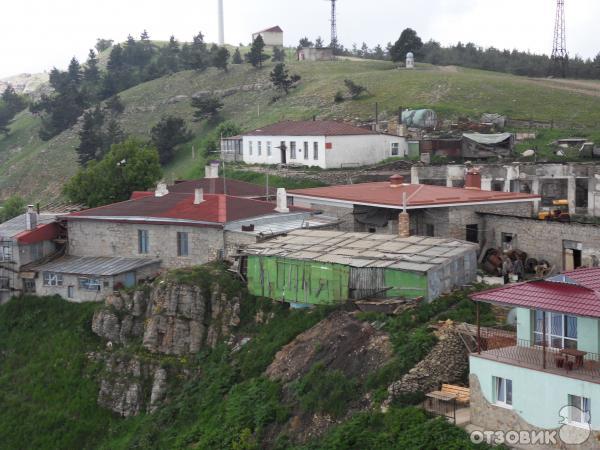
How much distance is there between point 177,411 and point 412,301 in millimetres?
7505

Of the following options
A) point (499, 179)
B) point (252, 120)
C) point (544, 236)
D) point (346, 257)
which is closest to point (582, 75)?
point (252, 120)

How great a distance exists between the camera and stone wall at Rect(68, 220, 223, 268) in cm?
3409

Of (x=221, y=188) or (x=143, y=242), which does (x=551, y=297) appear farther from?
(x=221, y=188)

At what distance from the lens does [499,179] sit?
42.6 meters

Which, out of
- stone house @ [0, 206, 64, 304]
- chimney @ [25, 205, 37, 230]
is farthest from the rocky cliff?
chimney @ [25, 205, 37, 230]

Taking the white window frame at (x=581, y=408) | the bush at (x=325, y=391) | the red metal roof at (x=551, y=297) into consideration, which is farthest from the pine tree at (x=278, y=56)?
the white window frame at (x=581, y=408)

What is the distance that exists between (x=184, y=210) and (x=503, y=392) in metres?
19.5

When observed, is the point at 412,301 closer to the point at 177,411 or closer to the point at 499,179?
the point at 177,411

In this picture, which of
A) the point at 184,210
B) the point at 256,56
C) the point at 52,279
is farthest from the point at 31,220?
the point at 256,56

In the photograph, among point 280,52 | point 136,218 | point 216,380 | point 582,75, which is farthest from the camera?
point 280,52

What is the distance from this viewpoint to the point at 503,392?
18.5 m

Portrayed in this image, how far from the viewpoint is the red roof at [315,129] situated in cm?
5309

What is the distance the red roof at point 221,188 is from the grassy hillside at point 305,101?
17.8 m

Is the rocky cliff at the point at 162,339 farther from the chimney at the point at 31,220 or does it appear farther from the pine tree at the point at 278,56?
the pine tree at the point at 278,56
